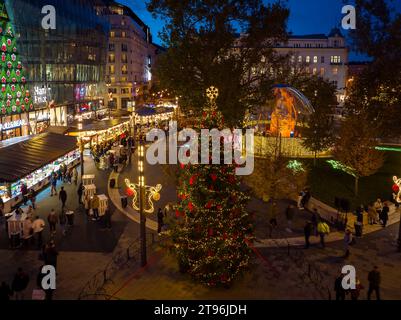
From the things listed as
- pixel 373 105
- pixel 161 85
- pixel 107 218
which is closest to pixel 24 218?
pixel 107 218

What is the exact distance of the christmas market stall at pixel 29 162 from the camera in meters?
20.2

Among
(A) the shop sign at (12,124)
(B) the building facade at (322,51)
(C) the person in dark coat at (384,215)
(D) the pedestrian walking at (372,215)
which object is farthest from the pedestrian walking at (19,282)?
(B) the building facade at (322,51)

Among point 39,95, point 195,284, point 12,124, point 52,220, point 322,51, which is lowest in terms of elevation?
point 195,284

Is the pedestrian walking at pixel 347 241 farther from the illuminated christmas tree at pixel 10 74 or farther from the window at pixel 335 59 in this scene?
the window at pixel 335 59

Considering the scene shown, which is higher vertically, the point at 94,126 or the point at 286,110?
the point at 286,110

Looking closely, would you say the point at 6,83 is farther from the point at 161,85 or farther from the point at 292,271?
the point at 292,271

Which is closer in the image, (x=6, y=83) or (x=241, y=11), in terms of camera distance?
(x=241, y=11)

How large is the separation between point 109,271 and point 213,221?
14.3 feet

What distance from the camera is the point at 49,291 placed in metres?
11.7

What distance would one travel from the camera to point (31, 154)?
23.8 metres

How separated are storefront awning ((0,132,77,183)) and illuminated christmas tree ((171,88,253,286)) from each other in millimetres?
10712

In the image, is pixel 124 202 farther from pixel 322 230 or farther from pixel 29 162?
pixel 322 230

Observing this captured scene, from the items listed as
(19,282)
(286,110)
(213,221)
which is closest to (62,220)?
Answer: (19,282)

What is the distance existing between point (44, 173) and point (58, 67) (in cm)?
2421
